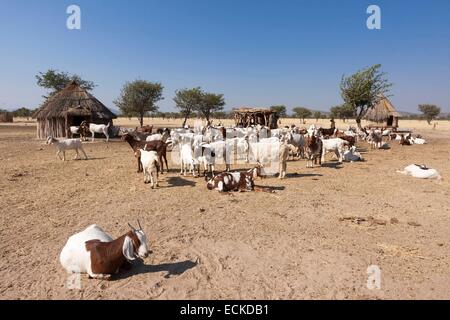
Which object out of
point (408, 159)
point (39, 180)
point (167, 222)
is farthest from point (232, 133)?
point (167, 222)

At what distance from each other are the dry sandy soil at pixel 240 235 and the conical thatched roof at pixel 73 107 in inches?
723

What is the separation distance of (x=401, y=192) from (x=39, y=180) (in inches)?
500

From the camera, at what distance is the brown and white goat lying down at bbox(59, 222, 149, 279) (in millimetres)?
4523

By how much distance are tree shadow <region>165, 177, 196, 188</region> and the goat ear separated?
6.02 meters

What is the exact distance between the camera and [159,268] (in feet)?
16.8

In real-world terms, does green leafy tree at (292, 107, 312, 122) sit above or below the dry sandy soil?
above

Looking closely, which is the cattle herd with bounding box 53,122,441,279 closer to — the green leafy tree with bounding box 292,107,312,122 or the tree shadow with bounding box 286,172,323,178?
the tree shadow with bounding box 286,172,323,178

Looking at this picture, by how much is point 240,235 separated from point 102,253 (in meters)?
2.85

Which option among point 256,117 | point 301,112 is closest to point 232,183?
point 256,117

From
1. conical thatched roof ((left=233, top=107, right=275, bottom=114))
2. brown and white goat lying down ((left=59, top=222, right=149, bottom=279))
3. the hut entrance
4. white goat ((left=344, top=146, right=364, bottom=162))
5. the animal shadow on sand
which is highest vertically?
conical thatched roof ((left=233, top=107, right=275, bottom=114))

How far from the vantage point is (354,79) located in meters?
33.3

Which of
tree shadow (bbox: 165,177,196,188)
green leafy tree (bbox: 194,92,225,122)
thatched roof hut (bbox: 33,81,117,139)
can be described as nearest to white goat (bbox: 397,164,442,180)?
tree shadow (bbox: 165,177,196,188)

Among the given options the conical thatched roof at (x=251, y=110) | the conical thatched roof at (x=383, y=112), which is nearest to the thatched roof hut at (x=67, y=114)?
the conical thatched roof at (x=251, y=110)

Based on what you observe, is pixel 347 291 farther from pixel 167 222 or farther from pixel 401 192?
pixel 401 192
